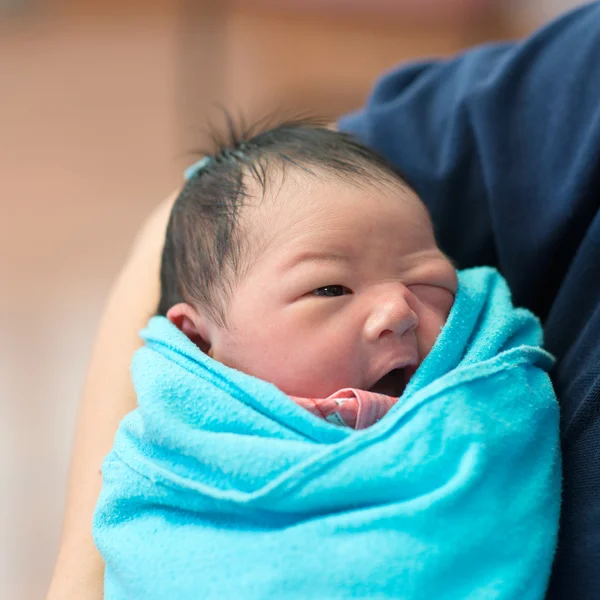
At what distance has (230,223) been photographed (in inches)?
28.3

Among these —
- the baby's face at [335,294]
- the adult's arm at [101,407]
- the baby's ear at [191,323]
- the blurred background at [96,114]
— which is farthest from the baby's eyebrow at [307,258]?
the blurred background at [96,114]

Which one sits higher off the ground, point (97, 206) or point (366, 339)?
point (366, 339)

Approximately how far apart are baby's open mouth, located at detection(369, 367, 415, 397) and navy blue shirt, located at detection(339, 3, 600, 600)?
141mm

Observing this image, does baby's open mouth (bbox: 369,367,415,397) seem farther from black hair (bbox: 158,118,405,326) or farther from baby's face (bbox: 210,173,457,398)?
black hair (bbox: 158,118,405,326)

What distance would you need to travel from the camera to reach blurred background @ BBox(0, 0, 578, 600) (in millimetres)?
1617

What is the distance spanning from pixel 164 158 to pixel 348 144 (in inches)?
74.6

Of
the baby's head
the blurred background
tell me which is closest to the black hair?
the baby's head

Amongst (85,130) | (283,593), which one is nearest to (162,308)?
(283,593)

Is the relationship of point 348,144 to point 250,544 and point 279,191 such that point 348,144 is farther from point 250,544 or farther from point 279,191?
point 250,544

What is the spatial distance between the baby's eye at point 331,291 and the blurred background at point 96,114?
0.95m

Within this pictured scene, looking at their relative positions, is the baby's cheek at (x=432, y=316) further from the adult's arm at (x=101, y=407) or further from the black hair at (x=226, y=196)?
the adult's arm at (x=101, y=407)

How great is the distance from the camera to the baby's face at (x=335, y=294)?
66cm

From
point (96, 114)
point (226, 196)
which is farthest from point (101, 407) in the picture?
point (96, 114)

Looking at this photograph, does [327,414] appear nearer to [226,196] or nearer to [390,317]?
[390,317]
